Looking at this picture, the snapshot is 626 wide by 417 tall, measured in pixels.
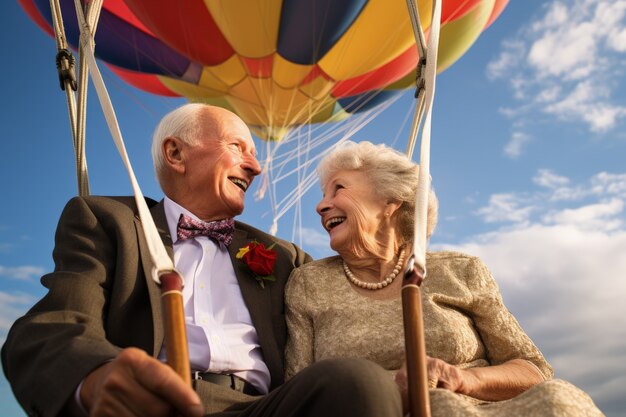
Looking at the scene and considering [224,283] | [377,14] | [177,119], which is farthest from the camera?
[377,14]

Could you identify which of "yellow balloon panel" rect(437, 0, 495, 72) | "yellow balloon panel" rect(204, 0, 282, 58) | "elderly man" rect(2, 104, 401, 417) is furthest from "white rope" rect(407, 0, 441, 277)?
"yellow balloon panel" rect(437, 0, 495, 72)

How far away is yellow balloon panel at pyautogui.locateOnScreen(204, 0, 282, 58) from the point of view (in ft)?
23.9

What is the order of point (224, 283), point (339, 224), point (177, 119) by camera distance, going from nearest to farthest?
point (224, 283)
point (339, 224)
point (177, 119)

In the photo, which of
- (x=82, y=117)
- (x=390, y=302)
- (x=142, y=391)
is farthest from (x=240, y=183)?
(x=142, y=391)

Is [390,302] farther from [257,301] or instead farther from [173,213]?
[173,213]

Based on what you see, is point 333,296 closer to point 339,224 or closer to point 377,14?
point 339,224

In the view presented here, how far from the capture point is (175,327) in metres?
1.70

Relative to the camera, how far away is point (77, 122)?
9.79 feet

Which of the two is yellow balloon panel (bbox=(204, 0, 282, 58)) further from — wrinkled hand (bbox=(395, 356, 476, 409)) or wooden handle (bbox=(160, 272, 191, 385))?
wooden handle (bbox=(160, 272, 191, 385))

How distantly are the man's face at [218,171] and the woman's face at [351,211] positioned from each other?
0.40 metres

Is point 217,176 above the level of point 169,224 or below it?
above

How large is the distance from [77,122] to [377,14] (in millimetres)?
5292

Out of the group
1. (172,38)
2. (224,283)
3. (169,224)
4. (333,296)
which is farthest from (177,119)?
(172,38)

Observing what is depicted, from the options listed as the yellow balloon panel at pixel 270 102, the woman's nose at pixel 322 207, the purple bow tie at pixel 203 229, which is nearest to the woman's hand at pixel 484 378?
the woman's nose at pixel 322 207
